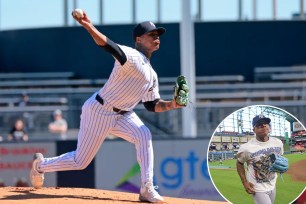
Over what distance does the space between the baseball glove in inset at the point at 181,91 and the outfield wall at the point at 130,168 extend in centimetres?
562

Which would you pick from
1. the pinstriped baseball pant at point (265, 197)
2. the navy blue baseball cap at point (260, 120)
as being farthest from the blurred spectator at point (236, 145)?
the pinstriped baseball pant at point (265, 197)

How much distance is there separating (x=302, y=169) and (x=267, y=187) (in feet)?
0.93

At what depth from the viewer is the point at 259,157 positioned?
4656 mm

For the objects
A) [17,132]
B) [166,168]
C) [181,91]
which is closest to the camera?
[181,91]

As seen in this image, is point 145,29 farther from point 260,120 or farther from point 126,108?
point 260,120

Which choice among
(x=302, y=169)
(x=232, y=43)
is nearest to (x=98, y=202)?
(x=302, y=169)

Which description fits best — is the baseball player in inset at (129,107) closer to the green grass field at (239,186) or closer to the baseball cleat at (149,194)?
the baseball cleat at (149,194)

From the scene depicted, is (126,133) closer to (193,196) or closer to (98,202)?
(98,202)

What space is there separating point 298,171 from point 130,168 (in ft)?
24.1

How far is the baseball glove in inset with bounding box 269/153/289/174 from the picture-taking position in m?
4.66

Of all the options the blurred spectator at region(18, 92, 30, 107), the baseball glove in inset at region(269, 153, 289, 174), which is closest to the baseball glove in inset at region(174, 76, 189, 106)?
the baseball glove in inset at region(269, 153, 289, 174)

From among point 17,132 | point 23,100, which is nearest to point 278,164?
point 17,132

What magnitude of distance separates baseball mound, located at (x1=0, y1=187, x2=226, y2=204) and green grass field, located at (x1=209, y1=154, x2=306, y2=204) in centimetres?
189

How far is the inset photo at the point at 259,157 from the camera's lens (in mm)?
4676
